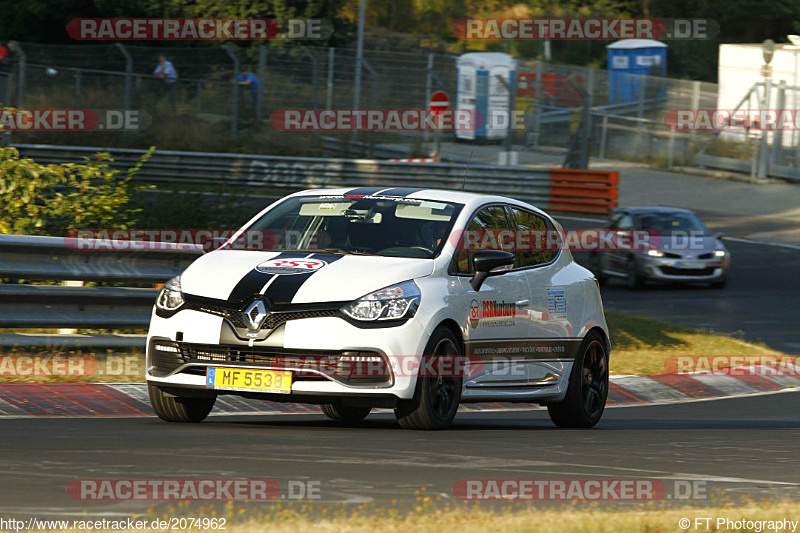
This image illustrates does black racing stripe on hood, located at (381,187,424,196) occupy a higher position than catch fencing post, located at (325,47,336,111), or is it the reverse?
catch fencing post, located at (325,47,336,111)

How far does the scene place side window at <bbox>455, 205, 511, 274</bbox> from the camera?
10.1 meters

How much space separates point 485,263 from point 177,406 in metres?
2.20

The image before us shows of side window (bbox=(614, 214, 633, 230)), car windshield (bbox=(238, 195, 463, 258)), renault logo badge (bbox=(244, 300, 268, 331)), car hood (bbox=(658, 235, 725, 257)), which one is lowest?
car hood (bbox=(658, 235, 725, 257))

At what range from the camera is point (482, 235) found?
1052 cm

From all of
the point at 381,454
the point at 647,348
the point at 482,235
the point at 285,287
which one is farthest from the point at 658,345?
the point at 381,454

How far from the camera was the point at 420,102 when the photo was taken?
3872cm

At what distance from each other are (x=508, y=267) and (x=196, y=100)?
2734 cm

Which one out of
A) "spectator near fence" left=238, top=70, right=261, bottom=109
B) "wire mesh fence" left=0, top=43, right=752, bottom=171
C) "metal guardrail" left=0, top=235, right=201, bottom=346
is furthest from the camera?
"spectator near fence" left=238, top=70, right=261, bottom=109

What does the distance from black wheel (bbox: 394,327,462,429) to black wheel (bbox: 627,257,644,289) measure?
1585cm

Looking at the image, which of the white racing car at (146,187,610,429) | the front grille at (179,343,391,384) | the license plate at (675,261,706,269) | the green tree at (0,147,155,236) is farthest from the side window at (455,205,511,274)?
the license plate at (675,261,706,269)

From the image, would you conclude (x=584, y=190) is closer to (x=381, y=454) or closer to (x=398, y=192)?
(x=398, y=192)

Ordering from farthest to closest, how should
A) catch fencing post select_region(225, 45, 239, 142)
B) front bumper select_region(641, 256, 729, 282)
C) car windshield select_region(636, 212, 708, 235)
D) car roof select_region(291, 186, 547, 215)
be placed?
catch fencing post select_region(225, 45, 239, 142)
car windshield select_region(636, 212, 708, 235)
front bumper select_region(641, 256, 729, 282)
car roof select_region(291, 186, 547, 215)

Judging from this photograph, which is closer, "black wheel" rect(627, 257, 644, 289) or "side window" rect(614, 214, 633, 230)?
"black wheel" rect(627, 257, 644, 289)

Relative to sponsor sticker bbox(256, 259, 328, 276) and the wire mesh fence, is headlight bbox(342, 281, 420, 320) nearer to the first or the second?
sponsor sticker bbox(256, 259, 328, 276)
